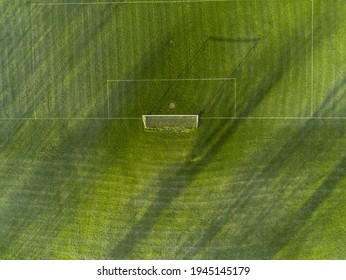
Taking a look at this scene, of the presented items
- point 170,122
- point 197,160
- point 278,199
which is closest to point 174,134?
point 170,122

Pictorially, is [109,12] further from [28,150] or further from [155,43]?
[28,150]

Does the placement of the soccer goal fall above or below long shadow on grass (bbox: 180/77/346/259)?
above

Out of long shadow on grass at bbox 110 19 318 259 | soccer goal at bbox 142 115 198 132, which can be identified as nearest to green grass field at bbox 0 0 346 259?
long shadow on grass at bbox 110 19 318 259

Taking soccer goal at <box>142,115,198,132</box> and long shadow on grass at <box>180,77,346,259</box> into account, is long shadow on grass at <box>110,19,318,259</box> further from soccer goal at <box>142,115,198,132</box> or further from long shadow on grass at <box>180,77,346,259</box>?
long shadow on grass at <box>180,77,346,259</box>

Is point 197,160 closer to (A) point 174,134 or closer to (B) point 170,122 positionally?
(A) point 174,134

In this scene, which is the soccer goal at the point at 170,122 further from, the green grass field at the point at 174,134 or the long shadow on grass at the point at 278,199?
the long shadow on grass at the point at 278,199

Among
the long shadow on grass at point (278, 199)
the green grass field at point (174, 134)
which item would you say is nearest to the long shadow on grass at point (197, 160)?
the green grass field at point (174, 134)
